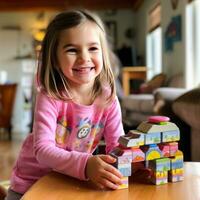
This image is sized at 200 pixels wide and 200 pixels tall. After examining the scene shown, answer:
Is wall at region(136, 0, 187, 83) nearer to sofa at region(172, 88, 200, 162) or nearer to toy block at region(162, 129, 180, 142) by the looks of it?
sofa at region(172, 88, 200, 162)

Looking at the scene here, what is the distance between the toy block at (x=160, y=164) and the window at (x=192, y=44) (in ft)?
11.9

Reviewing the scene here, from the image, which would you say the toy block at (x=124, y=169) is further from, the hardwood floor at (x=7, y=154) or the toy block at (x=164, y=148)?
the hardwood floor at (x=7, y=154)

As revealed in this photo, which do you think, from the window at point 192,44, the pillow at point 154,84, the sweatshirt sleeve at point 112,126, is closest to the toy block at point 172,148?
the sweatshirt sleeve at point 112,126

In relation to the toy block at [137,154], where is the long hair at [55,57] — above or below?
above

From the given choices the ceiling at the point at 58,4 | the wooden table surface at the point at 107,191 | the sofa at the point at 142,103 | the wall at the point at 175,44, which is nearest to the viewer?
the wooden table surface at the point at 107,191

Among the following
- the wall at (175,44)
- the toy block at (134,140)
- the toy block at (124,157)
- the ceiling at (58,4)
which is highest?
the ceiling at (58,4)

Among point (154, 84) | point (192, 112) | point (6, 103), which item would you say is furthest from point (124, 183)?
point (6, 103)

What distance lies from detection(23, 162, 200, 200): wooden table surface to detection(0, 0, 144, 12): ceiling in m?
6.48

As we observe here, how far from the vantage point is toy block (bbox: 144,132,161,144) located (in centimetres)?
72

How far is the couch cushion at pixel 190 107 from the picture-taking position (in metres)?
1.85

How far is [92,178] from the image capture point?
73 cm

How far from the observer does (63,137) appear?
914 mm

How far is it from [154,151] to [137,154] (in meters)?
0.04

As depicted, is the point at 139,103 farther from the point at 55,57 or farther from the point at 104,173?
the point at 104,173
